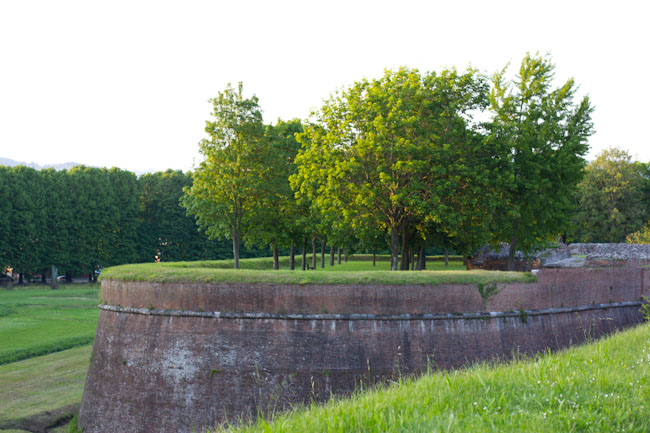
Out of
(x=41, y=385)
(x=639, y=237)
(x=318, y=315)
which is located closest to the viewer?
(x=318, y=315)

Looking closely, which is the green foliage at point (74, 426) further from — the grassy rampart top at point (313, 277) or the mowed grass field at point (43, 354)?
the grassy rampart top at point (313, 277)

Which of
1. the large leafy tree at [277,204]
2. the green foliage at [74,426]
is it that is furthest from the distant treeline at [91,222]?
the green foliage at [74,426]

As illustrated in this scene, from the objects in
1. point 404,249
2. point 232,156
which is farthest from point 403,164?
point 232,156

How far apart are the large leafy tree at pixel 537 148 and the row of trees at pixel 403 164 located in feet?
0.24

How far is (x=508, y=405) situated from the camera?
726 centimetres

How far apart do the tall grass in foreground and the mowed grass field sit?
52.1 ft

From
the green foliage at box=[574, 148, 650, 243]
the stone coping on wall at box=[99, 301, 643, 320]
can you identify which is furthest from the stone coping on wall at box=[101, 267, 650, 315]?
the green foliage at box=[574, 148, 650, 243]

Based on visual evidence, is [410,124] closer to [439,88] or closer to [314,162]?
[439,88]

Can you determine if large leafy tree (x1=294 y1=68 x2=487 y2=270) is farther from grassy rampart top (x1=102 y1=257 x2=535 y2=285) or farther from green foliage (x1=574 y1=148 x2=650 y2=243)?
green foliage (x1=574 y1=148 x2=650 y2=243)

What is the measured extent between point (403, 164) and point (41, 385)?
17860 mm

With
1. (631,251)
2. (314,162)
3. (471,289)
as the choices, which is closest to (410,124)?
(314,162)

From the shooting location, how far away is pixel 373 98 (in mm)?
25656

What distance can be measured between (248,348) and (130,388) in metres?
3.99

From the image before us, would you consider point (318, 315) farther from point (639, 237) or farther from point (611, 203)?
point (611, 203)
